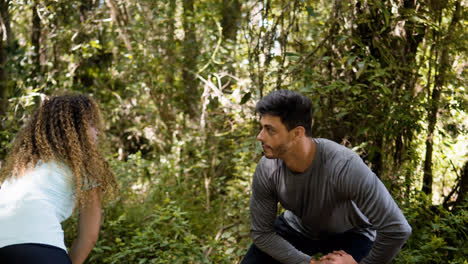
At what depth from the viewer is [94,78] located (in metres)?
6.92

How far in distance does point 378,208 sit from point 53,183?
1.55 m

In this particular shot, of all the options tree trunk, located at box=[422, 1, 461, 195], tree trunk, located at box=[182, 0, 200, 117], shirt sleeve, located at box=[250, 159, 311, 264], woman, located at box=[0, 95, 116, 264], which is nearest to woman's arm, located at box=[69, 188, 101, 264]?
woman, located at box=[0, 95, 116, 264]

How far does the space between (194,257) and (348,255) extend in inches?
67.7

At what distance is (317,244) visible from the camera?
9.32 feet

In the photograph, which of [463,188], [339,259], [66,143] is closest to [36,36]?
[66,143]

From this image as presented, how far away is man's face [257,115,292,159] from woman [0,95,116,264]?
838 millimetres

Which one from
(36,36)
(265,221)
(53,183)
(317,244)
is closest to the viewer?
(53,183)

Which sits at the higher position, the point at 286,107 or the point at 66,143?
the point at 286,107

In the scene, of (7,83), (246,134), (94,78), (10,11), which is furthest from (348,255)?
(94,78)

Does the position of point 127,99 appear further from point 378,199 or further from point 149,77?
point 378,199

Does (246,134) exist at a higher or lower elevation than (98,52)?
lower

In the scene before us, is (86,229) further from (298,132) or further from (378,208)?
(378,208)

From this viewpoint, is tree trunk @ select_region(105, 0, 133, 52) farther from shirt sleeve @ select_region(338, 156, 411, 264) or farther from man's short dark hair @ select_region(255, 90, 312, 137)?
shirt sleeve @ select_region(338, 156, 411, 264)

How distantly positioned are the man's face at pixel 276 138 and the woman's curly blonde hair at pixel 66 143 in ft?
2.79
